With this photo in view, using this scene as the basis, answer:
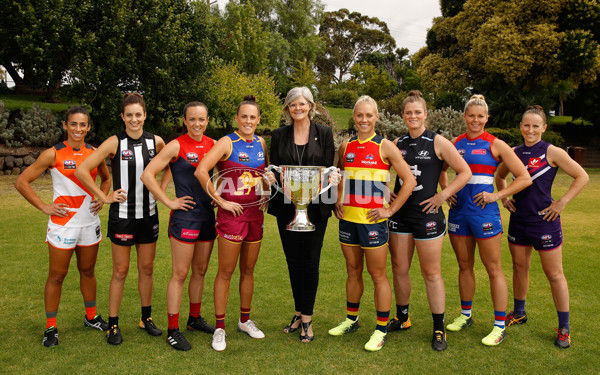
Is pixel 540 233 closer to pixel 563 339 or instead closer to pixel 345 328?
pixel 563 339

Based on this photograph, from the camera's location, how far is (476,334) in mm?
4113

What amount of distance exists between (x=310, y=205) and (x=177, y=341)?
166cm

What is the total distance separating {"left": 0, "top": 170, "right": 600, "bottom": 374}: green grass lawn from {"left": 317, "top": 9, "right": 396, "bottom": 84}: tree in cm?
5813

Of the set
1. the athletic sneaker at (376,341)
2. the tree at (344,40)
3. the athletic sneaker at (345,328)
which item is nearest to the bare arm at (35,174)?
the athletic sneaker at (345,328)

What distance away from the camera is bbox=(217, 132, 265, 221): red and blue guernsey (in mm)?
3766

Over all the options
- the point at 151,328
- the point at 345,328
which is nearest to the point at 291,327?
the point at 345,328

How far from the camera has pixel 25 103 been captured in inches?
728

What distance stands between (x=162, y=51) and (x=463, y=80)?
15.6 metres

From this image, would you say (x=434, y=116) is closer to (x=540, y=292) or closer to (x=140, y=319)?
(x=540, y=292)

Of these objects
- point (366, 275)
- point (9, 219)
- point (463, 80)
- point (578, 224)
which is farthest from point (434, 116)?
point (9, 219)

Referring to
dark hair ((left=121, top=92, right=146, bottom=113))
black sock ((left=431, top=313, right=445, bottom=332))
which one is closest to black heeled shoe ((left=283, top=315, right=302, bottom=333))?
black sock ((left=431, top=313, right=445, bottom=332))

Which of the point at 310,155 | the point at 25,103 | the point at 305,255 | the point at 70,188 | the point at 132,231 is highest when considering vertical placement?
the point at 25,103

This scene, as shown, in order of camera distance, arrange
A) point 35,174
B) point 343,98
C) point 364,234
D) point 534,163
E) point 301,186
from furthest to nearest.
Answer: point 343,98, point 534,163, point 35,174, point 364,234, point 301,186

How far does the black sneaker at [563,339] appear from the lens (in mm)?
3826
